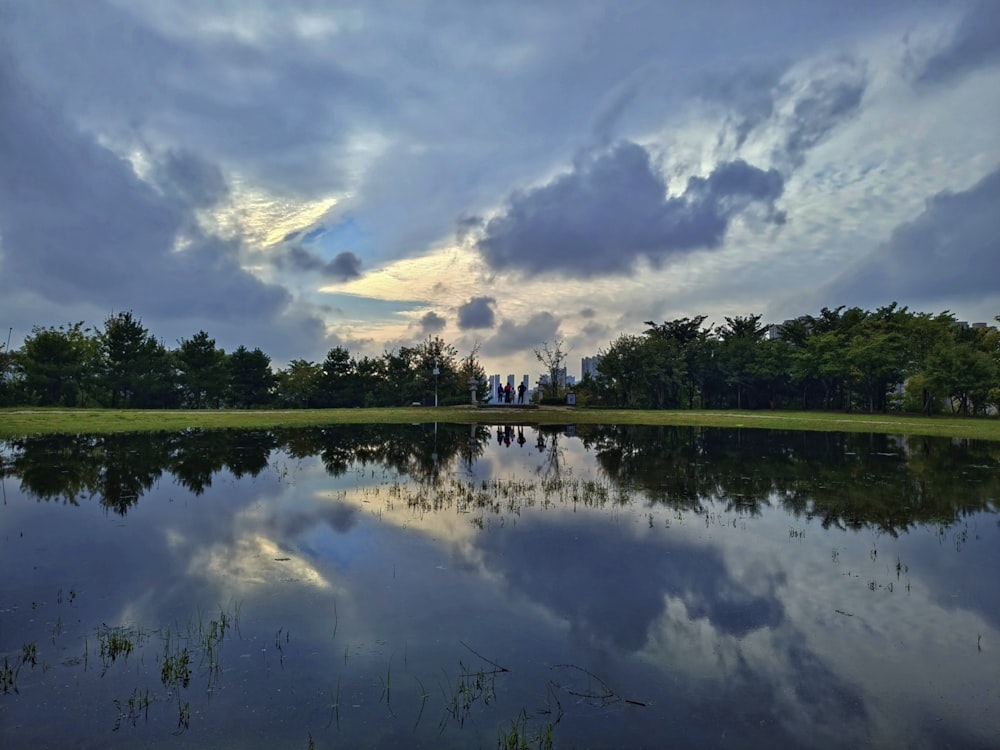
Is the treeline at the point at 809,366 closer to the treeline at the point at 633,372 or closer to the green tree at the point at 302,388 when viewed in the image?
the treeline at the point at 633,372

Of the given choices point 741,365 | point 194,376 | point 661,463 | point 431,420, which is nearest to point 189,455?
point 661,463

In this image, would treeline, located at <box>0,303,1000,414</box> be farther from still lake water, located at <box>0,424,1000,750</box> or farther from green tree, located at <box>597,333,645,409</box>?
still lake water, located at <box>0,424,1000,750</box>

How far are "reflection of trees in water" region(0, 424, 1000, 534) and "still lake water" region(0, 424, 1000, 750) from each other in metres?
0.26

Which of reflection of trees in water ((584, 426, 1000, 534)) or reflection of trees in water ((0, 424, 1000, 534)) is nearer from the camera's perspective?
reflection of trees in water ((584, 426, 1000, 534))

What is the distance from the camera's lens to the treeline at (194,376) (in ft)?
193

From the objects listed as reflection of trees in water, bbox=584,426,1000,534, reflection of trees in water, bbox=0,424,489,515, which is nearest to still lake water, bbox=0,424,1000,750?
reflection of trees in water, bbox=584,426,1000,534

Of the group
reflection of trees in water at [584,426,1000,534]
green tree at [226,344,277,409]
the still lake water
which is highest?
green tree at [226,344,277,409]

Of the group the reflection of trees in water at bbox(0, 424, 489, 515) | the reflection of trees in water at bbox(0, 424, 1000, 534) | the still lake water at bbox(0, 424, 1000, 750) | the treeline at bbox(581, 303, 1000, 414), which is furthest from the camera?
the treeline at bbox(581, 303, 1000, 414)

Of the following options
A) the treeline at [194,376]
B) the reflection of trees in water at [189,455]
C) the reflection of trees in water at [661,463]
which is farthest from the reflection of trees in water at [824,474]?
the treeline at [194,376]

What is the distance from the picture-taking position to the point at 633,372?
66.2 m

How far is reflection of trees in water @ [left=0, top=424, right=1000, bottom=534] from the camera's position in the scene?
17.0 meters

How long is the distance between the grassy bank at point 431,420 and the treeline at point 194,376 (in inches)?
484

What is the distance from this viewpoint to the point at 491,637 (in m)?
8.02

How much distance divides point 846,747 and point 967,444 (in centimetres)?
3479
